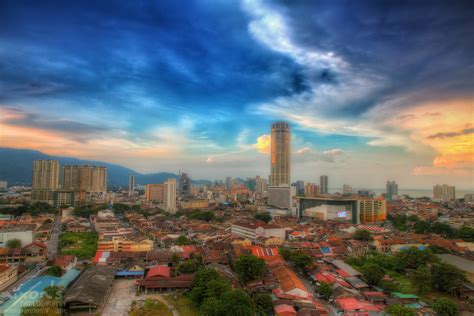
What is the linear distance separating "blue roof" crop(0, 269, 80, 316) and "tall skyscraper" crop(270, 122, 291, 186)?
35.0 metres

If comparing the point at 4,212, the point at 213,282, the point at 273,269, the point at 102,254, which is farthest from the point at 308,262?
the point at 4,212

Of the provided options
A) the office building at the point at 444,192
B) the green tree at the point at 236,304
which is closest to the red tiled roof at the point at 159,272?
the green tree at the point at 236,304

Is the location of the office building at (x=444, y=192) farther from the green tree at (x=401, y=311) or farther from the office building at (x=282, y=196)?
the green tree at (x=401, y=311)

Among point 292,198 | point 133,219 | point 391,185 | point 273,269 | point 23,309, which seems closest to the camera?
point 23,309

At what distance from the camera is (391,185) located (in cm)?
6950

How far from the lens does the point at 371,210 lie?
94.3 feet

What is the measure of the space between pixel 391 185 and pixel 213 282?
6958 cm

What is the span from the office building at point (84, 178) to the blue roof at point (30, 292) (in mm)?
40020

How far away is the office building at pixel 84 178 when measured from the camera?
48188mm

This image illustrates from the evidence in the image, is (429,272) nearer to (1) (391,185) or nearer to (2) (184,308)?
(2) (184,308)

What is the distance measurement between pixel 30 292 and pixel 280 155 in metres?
37.9

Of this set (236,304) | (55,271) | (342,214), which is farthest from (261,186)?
(236,304)

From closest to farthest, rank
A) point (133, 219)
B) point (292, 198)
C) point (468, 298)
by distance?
point (468, 298) → point (133, 219) → point (292, 198)

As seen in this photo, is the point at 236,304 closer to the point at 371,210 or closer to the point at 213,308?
the point at 213,308
